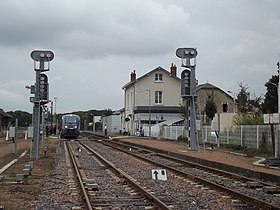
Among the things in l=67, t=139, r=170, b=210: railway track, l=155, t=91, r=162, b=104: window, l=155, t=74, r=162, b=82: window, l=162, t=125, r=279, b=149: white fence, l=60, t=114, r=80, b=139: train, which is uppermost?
l=155, t=74, r=162, b=82: window

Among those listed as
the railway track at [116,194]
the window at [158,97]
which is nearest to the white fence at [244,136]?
the railway track at [116,194]

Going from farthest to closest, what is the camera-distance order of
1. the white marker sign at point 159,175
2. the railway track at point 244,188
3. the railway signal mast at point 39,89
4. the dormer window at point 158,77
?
the dormer window at point 158,77 → the railway signal mast at point 39,89 → the white marker sign at point 159,175 → the railway track at point 244,188

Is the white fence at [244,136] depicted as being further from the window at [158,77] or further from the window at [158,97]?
the window at [158,77]

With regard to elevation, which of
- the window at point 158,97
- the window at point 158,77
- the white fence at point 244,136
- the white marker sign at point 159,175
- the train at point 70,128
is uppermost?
the window at point 158,77

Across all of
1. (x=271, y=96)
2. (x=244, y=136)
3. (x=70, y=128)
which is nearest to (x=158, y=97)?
(x=70, y=128)

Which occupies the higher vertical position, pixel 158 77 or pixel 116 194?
pixel 158 77

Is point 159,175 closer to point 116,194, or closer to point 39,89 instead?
point 116,194

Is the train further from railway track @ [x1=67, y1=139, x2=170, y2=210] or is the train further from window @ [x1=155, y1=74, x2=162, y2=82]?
railway track @ [x1=67, y1=139, x2=170, y2=210]

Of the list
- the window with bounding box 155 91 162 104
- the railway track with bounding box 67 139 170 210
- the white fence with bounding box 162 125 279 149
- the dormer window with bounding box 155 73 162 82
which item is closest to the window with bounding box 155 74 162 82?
the dormer window with bounding box 155 73 162 82

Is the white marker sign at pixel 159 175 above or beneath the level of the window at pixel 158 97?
beneath

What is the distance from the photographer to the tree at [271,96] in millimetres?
61938

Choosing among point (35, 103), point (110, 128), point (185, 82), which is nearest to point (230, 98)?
point (110, 128)

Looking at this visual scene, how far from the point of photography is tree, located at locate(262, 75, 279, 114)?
61938mm

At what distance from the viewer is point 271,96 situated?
64.1 metres
